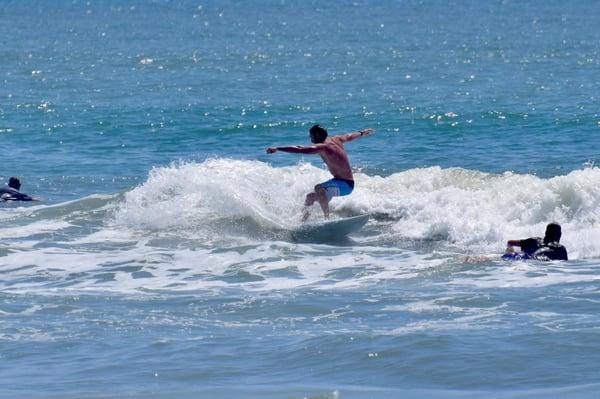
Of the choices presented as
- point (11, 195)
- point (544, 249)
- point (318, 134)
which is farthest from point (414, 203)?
point (11, 195)

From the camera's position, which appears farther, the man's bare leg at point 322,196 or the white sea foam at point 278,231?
the man's bare leg at point 322,196

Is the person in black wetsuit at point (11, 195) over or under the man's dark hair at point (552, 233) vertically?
over

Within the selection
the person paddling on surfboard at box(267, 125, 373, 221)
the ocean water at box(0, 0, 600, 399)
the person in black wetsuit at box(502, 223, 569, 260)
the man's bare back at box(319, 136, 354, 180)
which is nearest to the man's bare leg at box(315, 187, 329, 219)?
the person paddling on surfboard at box(267, 125, 373, 221)

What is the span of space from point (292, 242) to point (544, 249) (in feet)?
11.5

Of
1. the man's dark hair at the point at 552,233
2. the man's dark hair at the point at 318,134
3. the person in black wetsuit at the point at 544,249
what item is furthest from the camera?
the man's dark hair at the point at 318,134

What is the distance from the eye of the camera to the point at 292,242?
54.7 ft

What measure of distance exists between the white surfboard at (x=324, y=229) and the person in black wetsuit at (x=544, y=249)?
272 centimetres

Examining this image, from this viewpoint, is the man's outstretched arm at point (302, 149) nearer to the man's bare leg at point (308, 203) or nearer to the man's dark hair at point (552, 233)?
the man's bare leg at point (308, 203)

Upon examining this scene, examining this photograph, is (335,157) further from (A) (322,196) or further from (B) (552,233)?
(B) (552,233)

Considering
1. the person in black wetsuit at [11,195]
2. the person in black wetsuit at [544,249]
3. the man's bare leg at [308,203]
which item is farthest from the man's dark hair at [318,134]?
the person in black wetsuit at [11,195]

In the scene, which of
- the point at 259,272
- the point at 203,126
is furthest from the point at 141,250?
the point at 203,126

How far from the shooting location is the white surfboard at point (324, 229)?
16.6 meters

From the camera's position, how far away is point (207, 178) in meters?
19.8

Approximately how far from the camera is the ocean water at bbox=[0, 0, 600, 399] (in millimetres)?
10516
